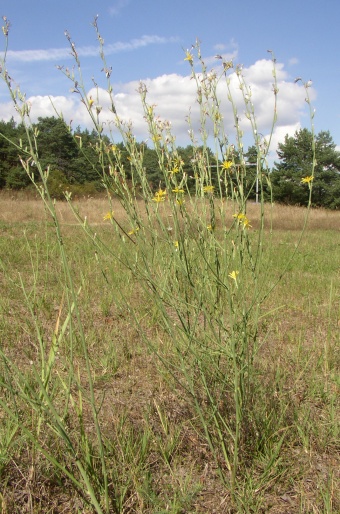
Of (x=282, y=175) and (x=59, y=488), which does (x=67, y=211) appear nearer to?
(x=59, y=488)

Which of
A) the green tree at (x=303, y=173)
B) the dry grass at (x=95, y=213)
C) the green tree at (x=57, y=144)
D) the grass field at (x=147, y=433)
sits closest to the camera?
the grass field at (x=147, y=433)

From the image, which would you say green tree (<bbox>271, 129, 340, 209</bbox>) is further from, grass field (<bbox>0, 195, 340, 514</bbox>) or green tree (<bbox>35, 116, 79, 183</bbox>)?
grass field (<bbox>0, 195, 340, 514</bbox>)

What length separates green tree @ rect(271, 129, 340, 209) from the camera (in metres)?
29.1

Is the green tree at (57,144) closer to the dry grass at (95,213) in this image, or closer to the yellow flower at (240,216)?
the dry grass at (95,213)

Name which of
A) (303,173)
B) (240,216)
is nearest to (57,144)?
(303,173)

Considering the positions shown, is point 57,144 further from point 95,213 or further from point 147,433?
point 147,433

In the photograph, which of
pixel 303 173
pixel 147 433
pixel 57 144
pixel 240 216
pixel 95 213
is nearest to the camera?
pixel 240 216

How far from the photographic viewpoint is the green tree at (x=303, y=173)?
29.1 m

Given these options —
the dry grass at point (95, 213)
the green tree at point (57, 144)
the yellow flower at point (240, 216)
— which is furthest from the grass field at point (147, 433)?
the green tree at point (57, 144)

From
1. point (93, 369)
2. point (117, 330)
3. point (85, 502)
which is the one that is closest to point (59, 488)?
point (85, 502)

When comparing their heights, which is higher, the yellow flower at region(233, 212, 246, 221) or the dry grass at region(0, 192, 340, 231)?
the yellow flower at region(233, 212, 246, 221)

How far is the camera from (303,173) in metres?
28.3

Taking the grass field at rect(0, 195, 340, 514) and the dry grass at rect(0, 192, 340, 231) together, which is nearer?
the grass field at rect(0, 195, 340, 514)

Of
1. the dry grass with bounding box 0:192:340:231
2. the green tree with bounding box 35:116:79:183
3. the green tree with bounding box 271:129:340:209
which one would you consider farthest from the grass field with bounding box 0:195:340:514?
the green tree with bounding box 271:129:340:209
